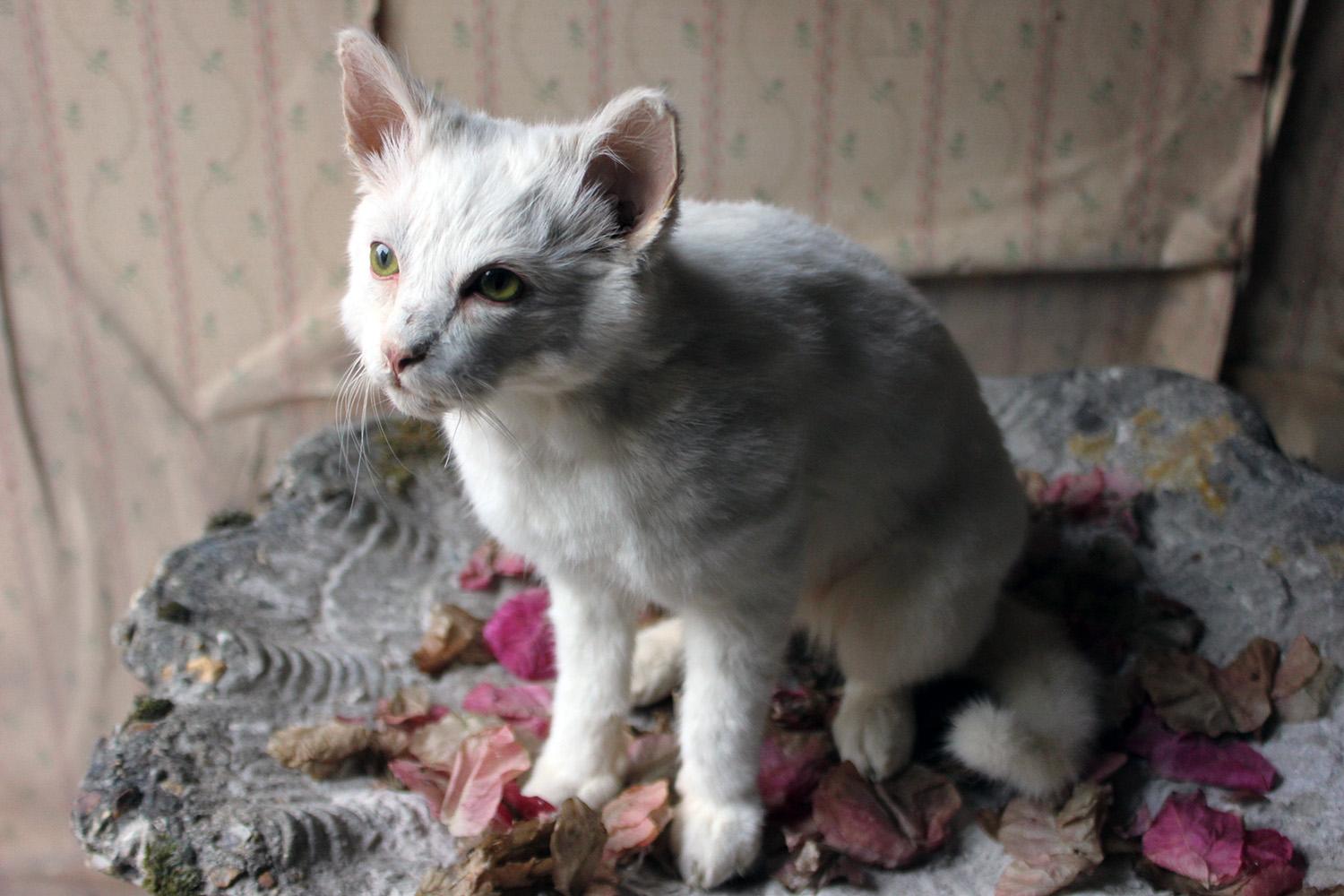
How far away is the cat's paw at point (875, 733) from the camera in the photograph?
132 centimetres

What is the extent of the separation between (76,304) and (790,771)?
1669 millimetres

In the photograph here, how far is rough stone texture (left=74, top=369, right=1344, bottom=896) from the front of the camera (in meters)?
1.14

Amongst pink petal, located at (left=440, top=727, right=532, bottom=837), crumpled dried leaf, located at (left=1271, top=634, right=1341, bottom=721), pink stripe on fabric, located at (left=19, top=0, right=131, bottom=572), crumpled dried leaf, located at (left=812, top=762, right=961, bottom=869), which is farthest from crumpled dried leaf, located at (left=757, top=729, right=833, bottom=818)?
pink stripe on fabric, located at (left=19, top=0, right=131, bottom=572)

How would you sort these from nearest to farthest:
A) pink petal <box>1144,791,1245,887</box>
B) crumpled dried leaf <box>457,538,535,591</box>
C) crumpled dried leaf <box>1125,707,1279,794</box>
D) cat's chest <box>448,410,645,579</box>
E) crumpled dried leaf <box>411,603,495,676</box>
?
cat's chest <box>448,410,645,579</box>
pink petal <box>1144,791,1245,887</box>
crumpled dried leaf <box>1125,707,1279,794</box>
crumpled dried leaf <box>411,603,495,676</box>
crumpled dried leaf <box>457,538,535,591</box>

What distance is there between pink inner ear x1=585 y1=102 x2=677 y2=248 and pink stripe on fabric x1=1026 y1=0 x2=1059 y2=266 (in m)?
1.38

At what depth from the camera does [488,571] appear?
168cm

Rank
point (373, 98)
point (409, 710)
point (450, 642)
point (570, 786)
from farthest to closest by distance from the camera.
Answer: point (450, 642) → point (409, 710) → point (570, 786) → point (373, 98)

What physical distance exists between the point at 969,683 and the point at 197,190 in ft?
5.40

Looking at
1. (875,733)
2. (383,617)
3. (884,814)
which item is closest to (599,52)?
(383,617)

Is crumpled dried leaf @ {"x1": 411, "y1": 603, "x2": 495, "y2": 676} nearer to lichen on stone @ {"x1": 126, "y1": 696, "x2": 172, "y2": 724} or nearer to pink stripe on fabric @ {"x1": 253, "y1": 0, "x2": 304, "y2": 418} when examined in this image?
lichen on stone @ {"x1": 126, "y1": 696, "x2": 172, "y2": 724}

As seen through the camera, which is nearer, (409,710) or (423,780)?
(423,780)

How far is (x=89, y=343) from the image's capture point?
212 cm

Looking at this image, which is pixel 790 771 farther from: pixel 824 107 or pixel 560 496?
pixel 824 107

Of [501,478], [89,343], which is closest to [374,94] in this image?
[501,478]
